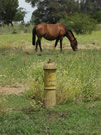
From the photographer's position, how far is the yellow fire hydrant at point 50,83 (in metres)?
6.71

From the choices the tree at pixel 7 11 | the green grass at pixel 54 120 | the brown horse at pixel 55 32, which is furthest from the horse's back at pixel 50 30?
the tree at pixel 7 11

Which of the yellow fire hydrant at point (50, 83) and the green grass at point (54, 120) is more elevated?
the yellow fire hydrant at point (50, 83)

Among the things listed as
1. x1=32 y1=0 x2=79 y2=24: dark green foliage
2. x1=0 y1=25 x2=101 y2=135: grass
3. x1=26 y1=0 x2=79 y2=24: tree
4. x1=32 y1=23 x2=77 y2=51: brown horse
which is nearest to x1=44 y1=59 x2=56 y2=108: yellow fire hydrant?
x1=0 y1=25 x2=101 y2=135: grass

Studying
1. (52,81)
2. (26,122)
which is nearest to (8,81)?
(52,81)

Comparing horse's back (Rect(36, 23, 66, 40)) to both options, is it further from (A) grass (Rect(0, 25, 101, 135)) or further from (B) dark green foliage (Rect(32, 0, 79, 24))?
(B) dark green foliage (Rect(32, 0, 79, 24))

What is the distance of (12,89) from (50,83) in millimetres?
2466

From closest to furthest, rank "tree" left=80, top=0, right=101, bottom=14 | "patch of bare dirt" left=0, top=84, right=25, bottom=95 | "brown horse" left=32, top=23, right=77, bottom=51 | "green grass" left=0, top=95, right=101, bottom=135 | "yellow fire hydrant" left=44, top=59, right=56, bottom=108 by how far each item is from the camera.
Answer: "green grass" left=0, top=95, right=101, bottom=135, "yellow fire hydrant" left=44, top=59, right=56, bottom=108, "patch of bare dirt" left=0, top=84, right=25, bottom=95, "brown horse" left=32, top=23, right=77, bottom=51, "tree" left=80, top=0, right=101, bottom=14

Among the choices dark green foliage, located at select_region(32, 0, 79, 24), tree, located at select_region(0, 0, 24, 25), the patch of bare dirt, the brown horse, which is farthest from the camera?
dark green foliage, located at select_region(32, 0, 79, 24)

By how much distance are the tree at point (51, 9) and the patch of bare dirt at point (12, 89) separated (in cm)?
4850

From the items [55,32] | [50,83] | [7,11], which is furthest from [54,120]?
[7,11]

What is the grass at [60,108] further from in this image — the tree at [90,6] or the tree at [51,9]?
the tree at [90,6]

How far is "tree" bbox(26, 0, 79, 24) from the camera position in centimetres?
5795

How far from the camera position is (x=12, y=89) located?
355 inches

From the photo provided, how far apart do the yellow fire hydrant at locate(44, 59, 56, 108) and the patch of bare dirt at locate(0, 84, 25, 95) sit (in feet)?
5.92
